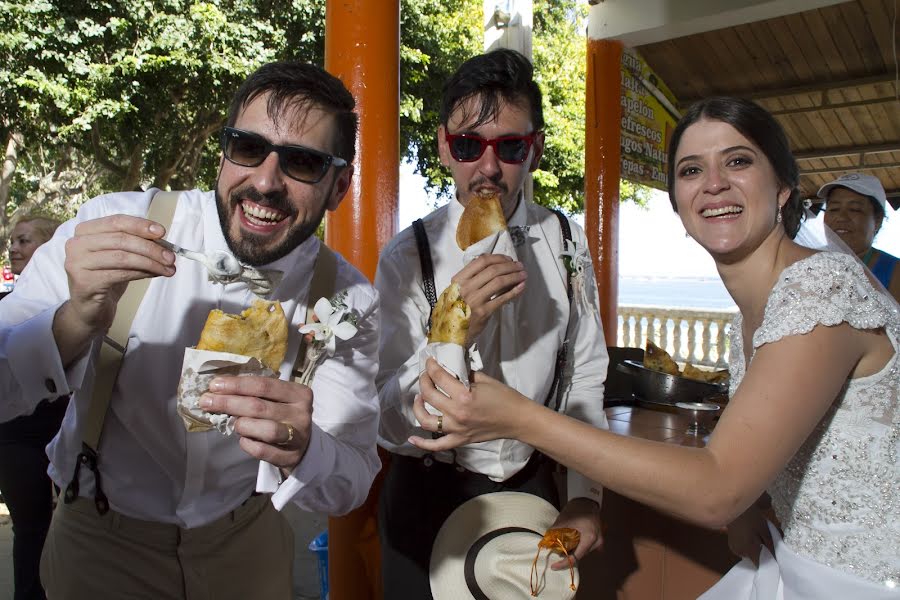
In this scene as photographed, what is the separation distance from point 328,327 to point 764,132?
1.44m

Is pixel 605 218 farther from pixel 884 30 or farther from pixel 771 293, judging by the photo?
pixel 771 293

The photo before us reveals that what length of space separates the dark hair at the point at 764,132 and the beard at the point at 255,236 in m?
1.30

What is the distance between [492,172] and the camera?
2633 millimetres

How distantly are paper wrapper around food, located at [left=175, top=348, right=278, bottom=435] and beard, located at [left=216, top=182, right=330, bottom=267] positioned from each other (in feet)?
1.59

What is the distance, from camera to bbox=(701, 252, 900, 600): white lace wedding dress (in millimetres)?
1804

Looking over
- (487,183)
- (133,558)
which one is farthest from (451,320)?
(133,558)

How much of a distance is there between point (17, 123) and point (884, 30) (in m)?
14.3

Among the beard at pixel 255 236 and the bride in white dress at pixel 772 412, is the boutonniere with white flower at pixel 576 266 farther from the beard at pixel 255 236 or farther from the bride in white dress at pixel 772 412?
the beard at pixel 255 236

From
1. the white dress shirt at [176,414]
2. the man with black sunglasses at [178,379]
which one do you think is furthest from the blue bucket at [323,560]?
the white dress shirt at [176,414]

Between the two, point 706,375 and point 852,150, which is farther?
point 852,150

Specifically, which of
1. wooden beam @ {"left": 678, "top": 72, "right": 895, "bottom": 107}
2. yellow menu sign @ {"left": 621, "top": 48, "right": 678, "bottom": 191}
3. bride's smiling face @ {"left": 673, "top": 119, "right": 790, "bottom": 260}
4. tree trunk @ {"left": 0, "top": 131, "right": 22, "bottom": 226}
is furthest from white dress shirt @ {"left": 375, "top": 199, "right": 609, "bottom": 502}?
tree trunk @ {"left": 0, "top": 131, "right": 22, "bottom": 226}

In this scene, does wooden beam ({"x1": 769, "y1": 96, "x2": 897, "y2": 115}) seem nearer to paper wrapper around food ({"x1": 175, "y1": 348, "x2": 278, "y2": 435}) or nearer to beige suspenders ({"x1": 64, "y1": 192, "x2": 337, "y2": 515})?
beige suspenders ({"x1": 64, "y1": 192, "x2": 337, "y2": 515})

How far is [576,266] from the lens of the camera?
2.76 m

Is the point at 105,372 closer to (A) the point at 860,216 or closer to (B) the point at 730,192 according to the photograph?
(B) the point at 730,192
